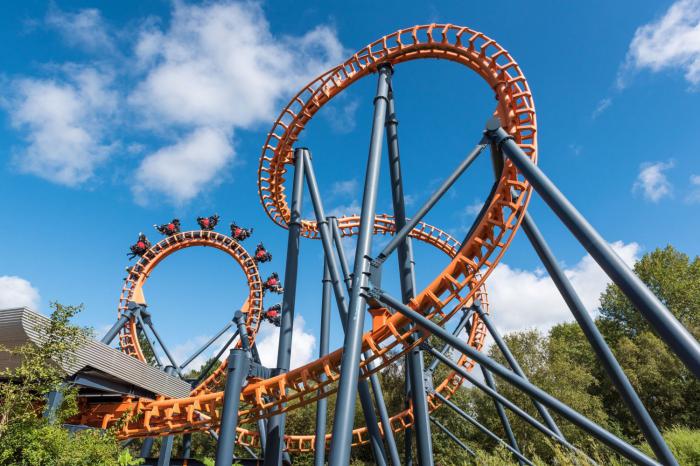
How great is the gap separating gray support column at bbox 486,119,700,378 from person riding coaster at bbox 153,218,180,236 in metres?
13.4

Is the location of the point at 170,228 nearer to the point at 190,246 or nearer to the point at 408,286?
the point at 190,246

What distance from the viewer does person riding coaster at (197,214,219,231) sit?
16.1 m

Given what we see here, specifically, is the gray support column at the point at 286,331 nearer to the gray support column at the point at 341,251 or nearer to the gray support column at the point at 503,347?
the gray support column at the point at 341,251

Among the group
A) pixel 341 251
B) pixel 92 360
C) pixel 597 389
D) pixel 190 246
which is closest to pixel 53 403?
pixel 92 360

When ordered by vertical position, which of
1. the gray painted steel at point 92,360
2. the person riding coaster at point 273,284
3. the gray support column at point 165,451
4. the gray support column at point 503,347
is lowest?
the gray support column at point 165,451

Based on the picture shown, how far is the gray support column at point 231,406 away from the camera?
5.91 metres

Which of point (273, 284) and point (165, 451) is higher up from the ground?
point (273, 284)

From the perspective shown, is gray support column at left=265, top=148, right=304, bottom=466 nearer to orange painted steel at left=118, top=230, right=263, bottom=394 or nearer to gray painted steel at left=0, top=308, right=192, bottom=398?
gray painted steel at left=0, top=308, right=192, bottom=398

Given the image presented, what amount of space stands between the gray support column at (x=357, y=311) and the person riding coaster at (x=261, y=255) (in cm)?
1049

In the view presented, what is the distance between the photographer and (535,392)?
4.98 metres

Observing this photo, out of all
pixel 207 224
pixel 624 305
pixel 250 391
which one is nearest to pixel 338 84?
pixel 250 391

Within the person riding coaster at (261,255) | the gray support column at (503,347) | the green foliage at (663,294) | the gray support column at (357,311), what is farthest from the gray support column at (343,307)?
the green foliage at (663,294)

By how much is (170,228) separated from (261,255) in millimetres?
3334

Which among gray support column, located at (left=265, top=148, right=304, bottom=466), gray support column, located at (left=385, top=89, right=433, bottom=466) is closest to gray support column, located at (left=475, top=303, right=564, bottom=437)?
gray support column, located at (left=385, top=89, right=433, bottom=466)
